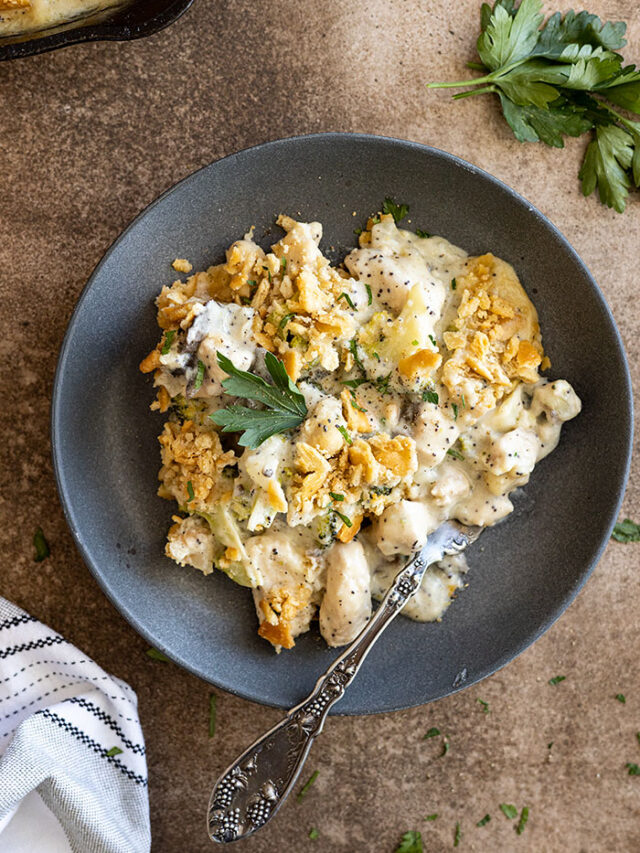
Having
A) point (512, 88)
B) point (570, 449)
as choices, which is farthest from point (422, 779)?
point (512, 88)

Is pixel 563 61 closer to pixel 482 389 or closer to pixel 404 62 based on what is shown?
pixel 404 62

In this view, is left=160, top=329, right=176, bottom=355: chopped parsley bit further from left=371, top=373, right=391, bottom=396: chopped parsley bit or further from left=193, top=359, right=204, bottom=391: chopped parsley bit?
left=371, top=373, right=391, bottom=396: chopped parsley bit

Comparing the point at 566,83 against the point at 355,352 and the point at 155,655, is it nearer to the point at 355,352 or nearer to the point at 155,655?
the point at 355,352

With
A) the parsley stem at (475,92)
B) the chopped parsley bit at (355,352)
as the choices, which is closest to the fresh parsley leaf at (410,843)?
the chopped parsley bit at (355,352)

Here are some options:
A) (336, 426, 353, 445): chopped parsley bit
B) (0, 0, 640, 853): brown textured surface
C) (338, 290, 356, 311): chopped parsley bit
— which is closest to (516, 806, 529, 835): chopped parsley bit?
(0, 0, 640, 853): brown textured surface

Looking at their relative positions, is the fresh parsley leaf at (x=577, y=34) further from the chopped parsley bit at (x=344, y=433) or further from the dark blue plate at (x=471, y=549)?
the chopped parsley bit at (x=344, y=433)

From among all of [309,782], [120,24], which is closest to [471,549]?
[309,782]
